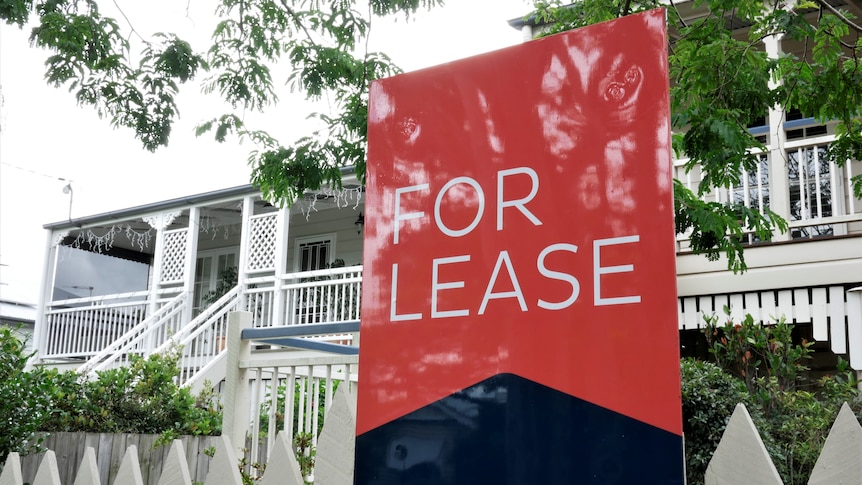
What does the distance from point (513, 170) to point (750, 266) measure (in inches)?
309

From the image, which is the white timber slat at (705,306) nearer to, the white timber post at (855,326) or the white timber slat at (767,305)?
the white timber slat at (767,305)

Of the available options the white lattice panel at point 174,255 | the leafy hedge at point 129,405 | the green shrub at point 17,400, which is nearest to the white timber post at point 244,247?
the white lattice panel at point 174,255

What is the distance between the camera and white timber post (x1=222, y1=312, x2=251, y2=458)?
3939 mm

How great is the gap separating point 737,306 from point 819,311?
0.79 m

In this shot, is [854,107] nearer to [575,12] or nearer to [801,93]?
[801,93]

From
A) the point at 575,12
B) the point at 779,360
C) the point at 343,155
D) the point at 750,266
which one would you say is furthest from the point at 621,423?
the point at 750,266

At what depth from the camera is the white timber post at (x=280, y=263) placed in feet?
41.0

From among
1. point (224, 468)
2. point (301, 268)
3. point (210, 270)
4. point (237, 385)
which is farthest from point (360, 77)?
point (210, 270)

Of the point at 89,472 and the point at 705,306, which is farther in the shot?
the point at 705,306

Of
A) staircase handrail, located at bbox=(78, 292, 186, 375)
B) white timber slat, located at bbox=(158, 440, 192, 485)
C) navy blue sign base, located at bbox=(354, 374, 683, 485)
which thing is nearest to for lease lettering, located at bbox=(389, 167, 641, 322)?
navy blue sign base, located at bbox=(354, 374, 683, 485)

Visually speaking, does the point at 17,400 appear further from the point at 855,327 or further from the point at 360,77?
the point at 855,327

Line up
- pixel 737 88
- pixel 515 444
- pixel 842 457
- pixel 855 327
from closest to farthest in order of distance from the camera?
pixel 515 444, pixel 842 457, pixel 737 88, pixel 855 327

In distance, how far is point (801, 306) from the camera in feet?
26.7

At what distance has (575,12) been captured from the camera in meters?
5.44
